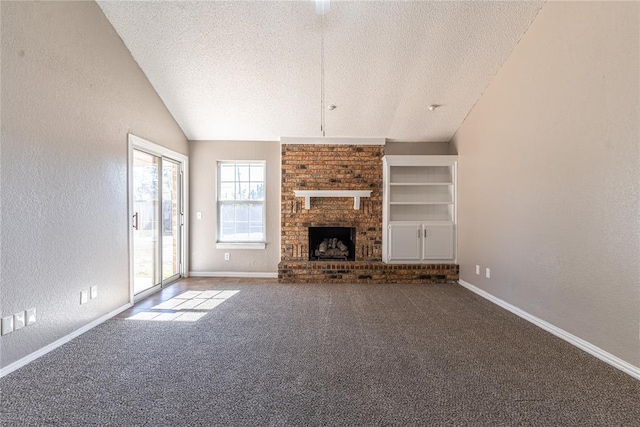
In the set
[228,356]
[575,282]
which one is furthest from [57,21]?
[575,282]

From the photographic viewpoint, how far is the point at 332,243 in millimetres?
5293

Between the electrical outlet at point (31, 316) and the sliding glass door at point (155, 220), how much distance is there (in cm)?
129

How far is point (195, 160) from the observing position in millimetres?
5176

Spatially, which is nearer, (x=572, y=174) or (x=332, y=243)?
(x=572, y=174)

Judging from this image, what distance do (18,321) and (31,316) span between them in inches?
4.0

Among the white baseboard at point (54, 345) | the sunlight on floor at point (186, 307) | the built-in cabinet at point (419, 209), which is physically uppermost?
the built-in cabinet at point (419, 209)

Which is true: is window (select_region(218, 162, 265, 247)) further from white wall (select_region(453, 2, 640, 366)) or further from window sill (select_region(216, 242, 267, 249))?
white wall (select_region(453, 2, 640, 366))

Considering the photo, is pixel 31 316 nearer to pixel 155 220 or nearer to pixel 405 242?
pixel 155 220

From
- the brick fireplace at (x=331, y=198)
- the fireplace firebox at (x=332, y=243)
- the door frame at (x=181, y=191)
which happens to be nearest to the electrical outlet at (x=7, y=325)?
the door frame at (x=181, y=191)

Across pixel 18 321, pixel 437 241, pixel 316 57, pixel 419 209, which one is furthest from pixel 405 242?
pixel 18 321

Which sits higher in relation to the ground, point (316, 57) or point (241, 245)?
point (316, 57)

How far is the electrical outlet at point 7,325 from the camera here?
6.91 feet

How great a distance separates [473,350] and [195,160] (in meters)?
4.74

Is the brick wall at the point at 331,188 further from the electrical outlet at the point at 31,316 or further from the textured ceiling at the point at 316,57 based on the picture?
the electrical outlet at the point at 31,316
